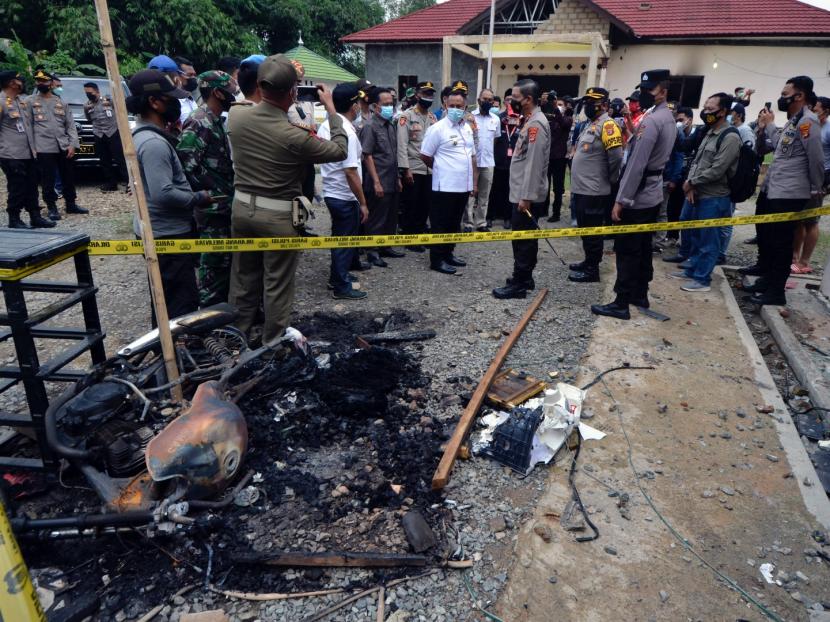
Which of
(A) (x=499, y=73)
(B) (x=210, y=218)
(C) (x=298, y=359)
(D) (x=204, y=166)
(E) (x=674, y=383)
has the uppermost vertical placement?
Result: (A) (x=499, y=73)

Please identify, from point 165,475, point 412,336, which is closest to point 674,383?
point 412,336

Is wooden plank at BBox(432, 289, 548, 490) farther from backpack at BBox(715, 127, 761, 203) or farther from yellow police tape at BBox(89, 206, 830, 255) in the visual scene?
backpack at BBox(715, 127, 761, 203)

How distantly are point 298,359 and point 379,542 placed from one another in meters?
1.54

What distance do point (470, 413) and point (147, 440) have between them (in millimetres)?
1943

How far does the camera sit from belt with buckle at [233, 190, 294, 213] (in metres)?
4.04

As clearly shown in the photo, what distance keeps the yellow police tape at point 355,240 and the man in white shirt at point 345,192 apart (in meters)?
0.68

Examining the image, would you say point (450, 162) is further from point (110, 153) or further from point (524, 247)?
point (110, 153)

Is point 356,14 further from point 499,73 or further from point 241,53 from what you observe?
point 499,73

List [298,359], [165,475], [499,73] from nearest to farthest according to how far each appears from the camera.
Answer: [165,475] < [298,359] < [499,73]

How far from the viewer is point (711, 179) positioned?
6.04 m

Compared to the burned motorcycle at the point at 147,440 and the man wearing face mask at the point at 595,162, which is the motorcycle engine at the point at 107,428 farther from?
the man wearing face mask at the point at 595,162

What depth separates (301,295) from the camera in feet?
19.9

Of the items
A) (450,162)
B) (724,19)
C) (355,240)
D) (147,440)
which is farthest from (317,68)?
(147,440)

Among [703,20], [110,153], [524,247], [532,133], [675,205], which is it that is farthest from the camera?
[703,20]
